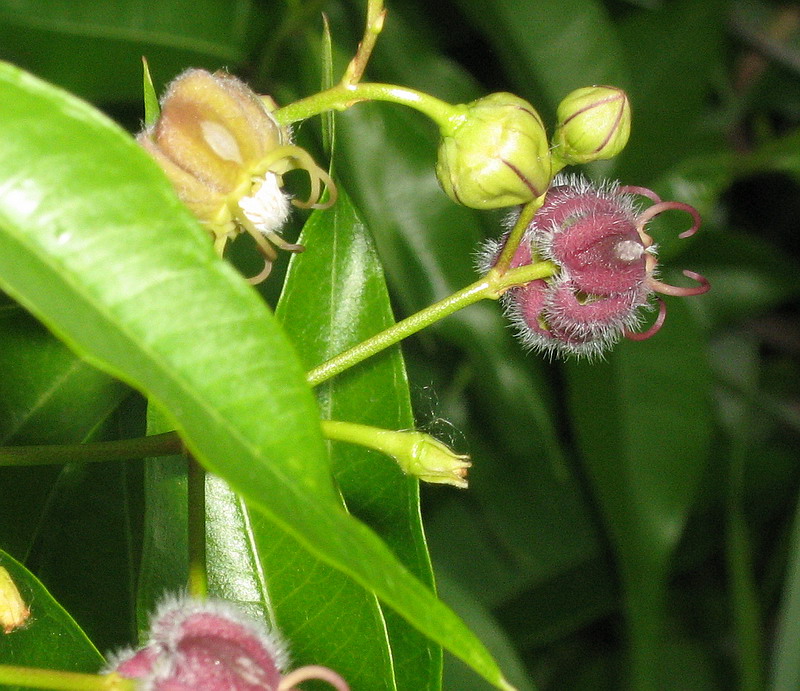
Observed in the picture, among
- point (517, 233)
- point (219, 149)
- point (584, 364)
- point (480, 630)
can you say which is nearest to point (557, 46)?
point (584, 364)

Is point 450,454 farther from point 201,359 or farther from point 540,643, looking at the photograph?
point 540,643

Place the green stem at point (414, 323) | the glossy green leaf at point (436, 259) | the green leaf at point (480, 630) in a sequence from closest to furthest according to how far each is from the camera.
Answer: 1. the green stem at point (414, 323)
2. the green leaf at point (480, 630)
3. the glossy green leaf at point (436, 259)

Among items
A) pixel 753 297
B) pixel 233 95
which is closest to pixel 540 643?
pixel 753 297

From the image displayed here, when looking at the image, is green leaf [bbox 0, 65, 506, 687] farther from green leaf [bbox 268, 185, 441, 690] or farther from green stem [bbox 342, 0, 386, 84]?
green leaf [bbox 268, 185, 441, 690]

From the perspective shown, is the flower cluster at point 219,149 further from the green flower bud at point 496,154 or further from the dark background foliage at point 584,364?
the dark background foliage at point 584,364

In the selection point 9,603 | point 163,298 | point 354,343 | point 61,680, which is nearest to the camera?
point 163,298

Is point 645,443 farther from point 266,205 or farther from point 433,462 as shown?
point 266,205

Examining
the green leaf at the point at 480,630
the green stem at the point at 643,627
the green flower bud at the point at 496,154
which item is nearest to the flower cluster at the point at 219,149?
the green flower bud at the point at 496,154
